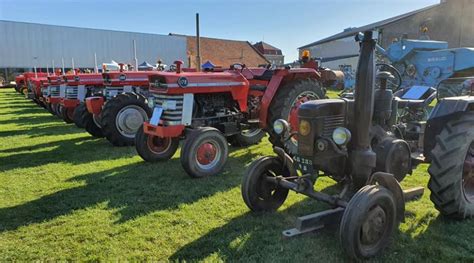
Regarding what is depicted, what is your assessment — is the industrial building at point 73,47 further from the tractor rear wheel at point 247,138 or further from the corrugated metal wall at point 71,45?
the tractor rear wheel at point 247,138

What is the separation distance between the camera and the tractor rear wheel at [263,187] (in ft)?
11.0

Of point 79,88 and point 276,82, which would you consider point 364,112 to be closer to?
point 276,82

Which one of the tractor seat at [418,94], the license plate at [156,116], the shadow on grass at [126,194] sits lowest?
the shadow on grass at [126,194]

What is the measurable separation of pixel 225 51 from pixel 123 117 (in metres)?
39.8

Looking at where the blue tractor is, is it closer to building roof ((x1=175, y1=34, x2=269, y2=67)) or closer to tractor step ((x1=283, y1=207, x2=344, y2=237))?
tractor step ((x1=283, y1=207, x2=344, y2=237))

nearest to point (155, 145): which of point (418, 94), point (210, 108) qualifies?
point (210, 108)

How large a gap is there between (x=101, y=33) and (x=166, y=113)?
35755mm

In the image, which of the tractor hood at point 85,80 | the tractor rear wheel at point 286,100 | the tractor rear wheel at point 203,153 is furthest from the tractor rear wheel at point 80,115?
the tractor rear wheel at point 286,100

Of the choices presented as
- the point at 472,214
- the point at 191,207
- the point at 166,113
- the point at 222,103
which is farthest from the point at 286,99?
the point at 472,214

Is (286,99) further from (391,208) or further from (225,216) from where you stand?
(391,208)

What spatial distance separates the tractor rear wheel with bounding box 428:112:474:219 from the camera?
3068 mm

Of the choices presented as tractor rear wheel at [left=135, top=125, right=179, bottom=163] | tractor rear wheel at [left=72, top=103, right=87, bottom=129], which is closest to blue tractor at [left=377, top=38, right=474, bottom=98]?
tractor rear wheel at [left=135, top=125, right=179, bottom=163]

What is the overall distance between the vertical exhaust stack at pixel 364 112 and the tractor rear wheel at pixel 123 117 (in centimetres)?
488

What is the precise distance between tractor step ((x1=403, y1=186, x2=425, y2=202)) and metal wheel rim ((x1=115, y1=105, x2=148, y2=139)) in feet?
16.4
